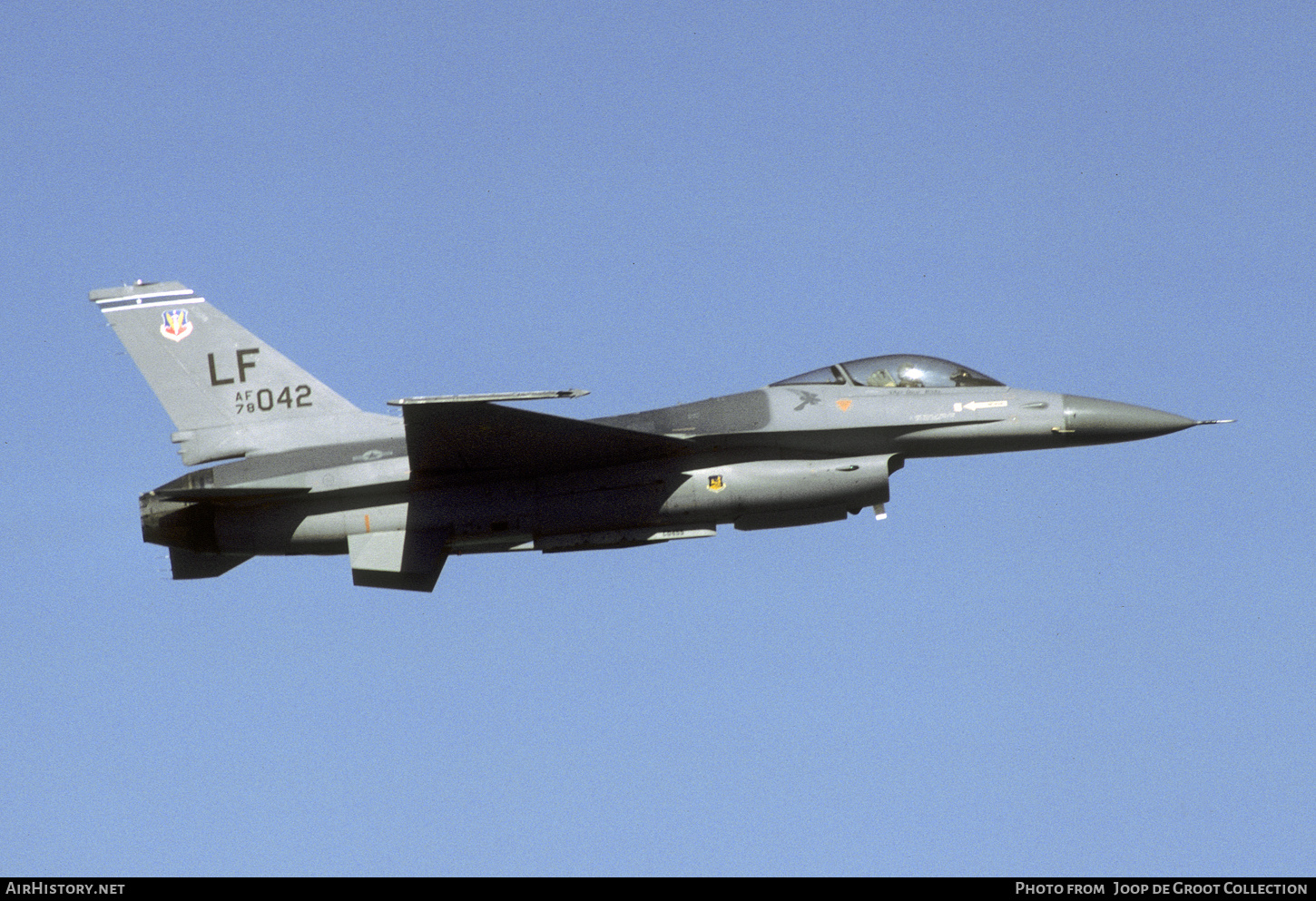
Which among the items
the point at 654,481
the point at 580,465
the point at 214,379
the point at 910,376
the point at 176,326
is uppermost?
the point at 176,326

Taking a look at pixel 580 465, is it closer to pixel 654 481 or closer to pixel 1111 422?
pixel 654 481

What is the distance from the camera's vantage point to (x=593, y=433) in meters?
20.9

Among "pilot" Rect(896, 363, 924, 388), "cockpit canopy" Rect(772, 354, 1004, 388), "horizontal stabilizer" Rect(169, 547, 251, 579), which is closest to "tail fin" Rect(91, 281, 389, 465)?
"horizontal stabilizer" Rect(169, 547, 251, 579)

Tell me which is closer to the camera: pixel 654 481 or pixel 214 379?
pixel 654 481

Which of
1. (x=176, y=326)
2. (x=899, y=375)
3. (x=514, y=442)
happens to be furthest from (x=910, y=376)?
(x=176, y=326)

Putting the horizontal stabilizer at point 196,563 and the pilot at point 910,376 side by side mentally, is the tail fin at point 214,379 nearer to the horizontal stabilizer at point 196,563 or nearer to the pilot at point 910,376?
the horizontal stabilizer at point 196,563

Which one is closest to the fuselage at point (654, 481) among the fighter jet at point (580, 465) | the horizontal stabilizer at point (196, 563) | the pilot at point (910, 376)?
the fighter jet at point (580, 465)

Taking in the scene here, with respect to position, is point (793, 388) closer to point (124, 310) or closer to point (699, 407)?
point (699, 407)

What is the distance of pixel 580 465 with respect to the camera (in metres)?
21.3

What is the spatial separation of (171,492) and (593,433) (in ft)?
17.7

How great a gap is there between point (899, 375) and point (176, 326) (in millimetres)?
9761

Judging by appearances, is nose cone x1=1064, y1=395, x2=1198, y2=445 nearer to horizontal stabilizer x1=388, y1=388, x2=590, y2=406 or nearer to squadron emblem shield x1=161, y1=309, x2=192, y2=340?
horizontal stabilizer x1=388, y1=388, x2=590, y2=406
